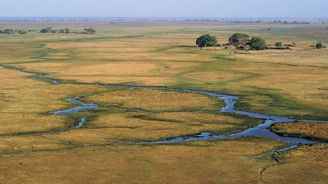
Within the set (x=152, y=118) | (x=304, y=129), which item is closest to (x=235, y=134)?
(x=304, y=129)

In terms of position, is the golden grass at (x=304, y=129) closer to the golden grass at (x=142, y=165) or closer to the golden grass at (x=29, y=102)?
the golden grass at (x=142, y=165)

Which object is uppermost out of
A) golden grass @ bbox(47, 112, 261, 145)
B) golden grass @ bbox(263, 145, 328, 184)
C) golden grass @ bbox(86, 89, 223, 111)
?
golden grass @ bbox(263, 145, 328, 184)

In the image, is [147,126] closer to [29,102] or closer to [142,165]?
[142,165]

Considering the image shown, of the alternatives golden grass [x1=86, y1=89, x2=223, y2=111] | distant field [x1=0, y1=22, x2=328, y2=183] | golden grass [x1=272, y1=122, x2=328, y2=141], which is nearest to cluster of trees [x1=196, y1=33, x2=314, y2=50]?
distant field [x1=0, y1=22, x2=328, y2=183]

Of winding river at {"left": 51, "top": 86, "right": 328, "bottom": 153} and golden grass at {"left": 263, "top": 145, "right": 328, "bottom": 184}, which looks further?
winding river at {"left": 51, "top": 86, "right": 328, "bottom": 153}

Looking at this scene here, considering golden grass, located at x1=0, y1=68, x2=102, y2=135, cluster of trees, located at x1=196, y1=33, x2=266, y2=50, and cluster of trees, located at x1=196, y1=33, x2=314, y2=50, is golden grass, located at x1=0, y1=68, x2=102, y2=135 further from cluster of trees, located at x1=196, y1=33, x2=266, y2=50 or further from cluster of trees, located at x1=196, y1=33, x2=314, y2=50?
cluster of trees, located at x1=196, y1=33, x2=314, y2=50

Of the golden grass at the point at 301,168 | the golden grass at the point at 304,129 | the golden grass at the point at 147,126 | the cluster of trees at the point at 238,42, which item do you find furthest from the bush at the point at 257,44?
the golden grass at the point at 301,168

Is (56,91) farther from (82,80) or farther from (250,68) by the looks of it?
(250,68)
